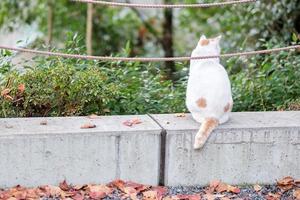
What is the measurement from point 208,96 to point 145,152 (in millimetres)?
527

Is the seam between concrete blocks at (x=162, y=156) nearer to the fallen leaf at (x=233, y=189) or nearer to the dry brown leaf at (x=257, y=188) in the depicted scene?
the fallen leaf at (x=233, y=189)

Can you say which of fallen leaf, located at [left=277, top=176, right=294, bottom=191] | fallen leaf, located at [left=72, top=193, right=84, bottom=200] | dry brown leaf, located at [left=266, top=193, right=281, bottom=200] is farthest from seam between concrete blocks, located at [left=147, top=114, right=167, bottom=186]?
fallen leaf, located at [left=277, top=176, right=294, bottom=191]

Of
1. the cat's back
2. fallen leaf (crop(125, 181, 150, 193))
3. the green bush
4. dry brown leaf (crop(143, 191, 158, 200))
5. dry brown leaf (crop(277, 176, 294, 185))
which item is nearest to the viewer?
dry brown leaf (crop(143, 191, 158, 200))

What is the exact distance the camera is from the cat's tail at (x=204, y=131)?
3.25 metres

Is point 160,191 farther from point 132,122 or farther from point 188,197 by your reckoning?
point 132,122

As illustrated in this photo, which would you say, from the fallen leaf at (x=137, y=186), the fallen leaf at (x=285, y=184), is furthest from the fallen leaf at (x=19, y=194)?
the fallen leaf at (x=285, y=184)

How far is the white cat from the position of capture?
330 centimetres

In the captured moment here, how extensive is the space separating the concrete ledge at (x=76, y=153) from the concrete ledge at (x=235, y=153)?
13 centimetres

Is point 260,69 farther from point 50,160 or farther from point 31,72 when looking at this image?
point 50,160

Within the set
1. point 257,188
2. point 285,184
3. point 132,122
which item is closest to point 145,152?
point 132,122

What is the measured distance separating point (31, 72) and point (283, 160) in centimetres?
186

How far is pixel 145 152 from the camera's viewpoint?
3.29 metres

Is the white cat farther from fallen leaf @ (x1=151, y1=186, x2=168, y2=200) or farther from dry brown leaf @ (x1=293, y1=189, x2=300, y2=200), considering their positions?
dry brown leaf @ (x1=293, y1=189, x2=300, y2=200)

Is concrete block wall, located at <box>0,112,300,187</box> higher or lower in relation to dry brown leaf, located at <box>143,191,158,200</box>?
higher
